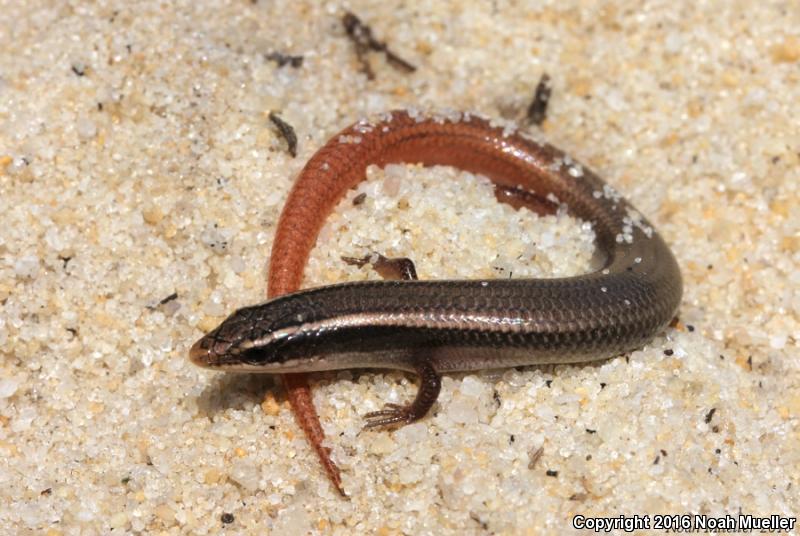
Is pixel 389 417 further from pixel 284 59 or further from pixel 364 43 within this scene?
pixel 364 43

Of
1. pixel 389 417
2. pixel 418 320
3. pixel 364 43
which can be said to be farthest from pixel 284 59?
pixel 389 417

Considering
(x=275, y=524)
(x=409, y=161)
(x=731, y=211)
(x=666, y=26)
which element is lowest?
(x=275, y=524)

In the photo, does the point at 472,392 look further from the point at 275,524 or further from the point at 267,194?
the point at 267,194

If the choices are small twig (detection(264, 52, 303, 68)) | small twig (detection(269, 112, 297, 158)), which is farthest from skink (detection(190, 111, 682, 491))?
small twig (detection(264, 52, 303, 68))

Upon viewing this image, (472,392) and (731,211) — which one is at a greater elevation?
(731,211)

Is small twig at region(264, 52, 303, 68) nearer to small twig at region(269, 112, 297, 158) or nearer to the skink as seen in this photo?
small twig at region(269, 112, 297, 158)

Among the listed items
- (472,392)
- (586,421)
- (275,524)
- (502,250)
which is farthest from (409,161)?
(275,524)

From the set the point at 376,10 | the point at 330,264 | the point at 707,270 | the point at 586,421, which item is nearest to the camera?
the point at 586,421
